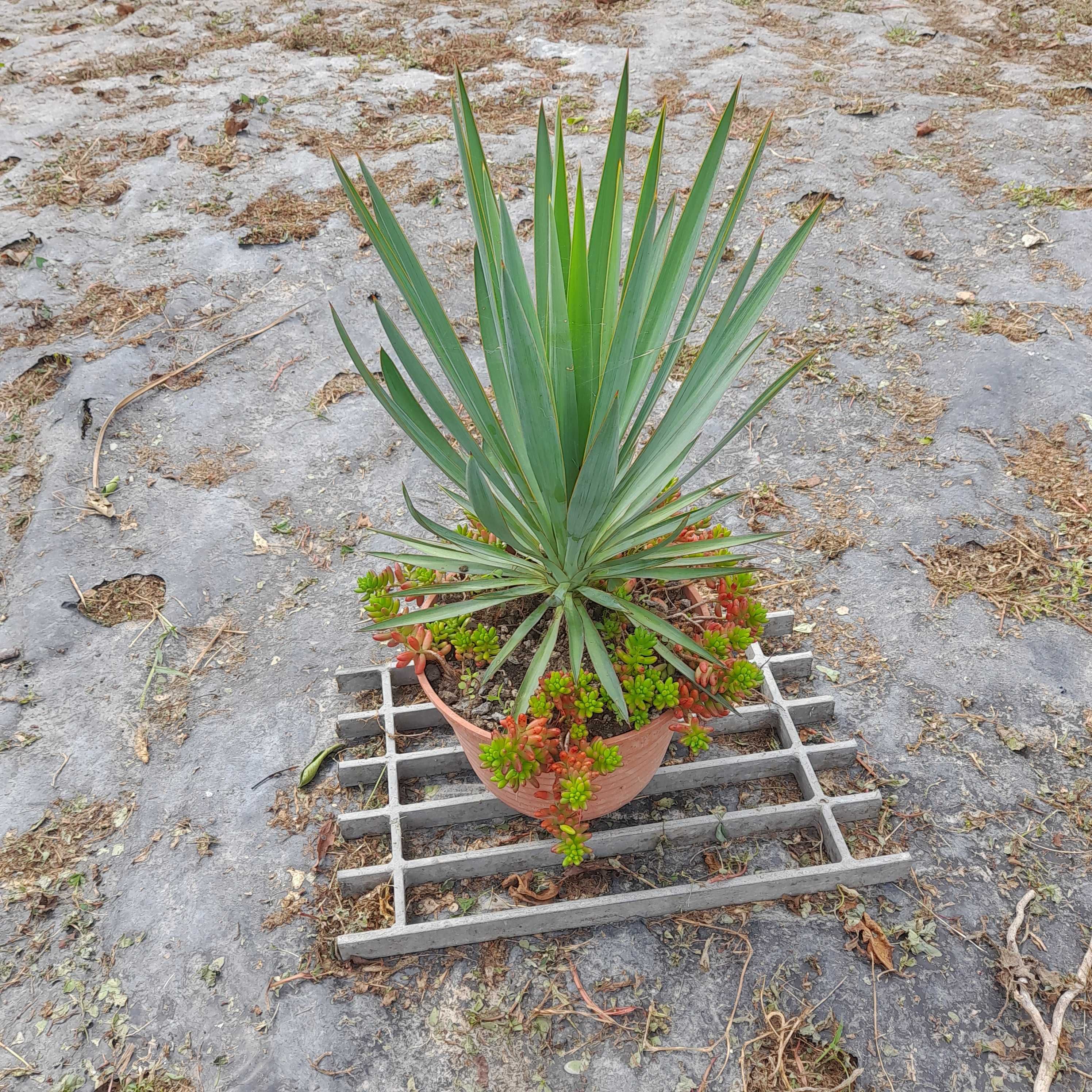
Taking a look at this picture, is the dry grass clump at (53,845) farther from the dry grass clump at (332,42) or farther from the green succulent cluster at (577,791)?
the dry grass clump at (332,42)

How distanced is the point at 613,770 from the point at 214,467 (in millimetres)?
2090

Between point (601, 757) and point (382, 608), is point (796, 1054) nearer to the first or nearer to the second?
point (601, 757)

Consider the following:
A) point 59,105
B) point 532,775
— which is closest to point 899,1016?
point 532,775

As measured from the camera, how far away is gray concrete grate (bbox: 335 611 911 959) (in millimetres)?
1597

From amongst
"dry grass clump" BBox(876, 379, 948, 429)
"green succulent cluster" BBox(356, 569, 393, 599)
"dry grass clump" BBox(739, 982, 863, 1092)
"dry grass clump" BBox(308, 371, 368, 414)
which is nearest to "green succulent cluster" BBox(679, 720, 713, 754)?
"dry grass clump" BBox(739, 982, 863, 1092)

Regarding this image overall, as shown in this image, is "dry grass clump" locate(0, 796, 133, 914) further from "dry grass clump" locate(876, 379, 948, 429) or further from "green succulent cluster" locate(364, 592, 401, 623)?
"dry grass clump" locate(876, 379, 948, 429)

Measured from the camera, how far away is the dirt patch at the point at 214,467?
2811 millimetres

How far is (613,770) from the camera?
1463 millimetres

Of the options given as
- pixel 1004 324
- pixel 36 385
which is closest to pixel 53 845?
pixel 36 385

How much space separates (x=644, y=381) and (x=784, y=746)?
100 cm

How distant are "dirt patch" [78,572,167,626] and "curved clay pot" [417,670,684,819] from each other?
127 centimetres

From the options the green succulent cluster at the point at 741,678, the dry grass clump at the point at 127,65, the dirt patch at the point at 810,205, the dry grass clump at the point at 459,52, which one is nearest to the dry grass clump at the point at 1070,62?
the dirt patch at the point at 810,205

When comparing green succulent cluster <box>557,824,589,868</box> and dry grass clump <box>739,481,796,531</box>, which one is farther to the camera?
dry grass clump <box>739,481,796,531</box>

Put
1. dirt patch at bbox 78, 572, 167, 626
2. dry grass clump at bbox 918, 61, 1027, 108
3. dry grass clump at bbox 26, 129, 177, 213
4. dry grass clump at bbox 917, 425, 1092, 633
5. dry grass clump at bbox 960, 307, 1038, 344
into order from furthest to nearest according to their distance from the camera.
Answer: dry grass clump at bbox 918, 61, 1027, 108 < dry grass clump at bbox 26, 129, 177, 213 < dry grass clump at bbox 960, 307, 1038, 344 < dirt patch at bbox 78, 572, 167, 626 < dry grass clump at bbox 917, 425, 1092, 633
